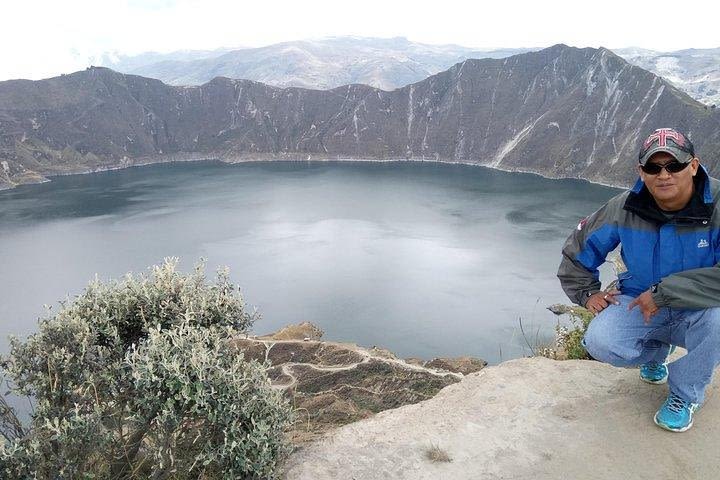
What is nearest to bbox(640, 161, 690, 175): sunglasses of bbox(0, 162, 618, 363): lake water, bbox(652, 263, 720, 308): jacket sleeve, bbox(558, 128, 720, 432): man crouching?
bbox(558, 128, 720, 432): man crouching

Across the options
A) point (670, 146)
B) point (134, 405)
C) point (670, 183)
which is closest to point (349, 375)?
point (134, 405)

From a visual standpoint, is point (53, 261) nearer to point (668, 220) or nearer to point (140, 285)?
point (140, 285)

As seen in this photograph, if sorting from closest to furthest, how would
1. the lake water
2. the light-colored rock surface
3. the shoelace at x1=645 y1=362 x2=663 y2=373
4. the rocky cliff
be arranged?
the light-colored rock surface < the shoelace at x1=645 y1=362 x2=663 y2=373 < the lake water < the rocky cliff

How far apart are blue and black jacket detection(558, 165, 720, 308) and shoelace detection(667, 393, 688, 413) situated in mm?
1243

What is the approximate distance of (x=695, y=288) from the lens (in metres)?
5.06

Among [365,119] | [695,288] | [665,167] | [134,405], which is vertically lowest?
[365,119]

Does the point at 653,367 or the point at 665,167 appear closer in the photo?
the point at 665,167

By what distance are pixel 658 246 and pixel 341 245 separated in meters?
65.9

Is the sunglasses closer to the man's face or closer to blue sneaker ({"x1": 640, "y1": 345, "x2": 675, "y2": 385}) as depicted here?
the man's face

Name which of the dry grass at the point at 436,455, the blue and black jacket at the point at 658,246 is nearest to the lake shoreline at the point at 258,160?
the blue and black jacket at the point at 658,246

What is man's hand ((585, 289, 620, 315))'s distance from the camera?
599 centimetres

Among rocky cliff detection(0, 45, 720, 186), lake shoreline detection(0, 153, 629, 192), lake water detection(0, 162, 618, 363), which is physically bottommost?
lake water detection(0, 162, 618, 363)

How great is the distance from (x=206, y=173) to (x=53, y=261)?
86398mm

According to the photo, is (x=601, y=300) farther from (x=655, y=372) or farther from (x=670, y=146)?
(x=670, y=146)
